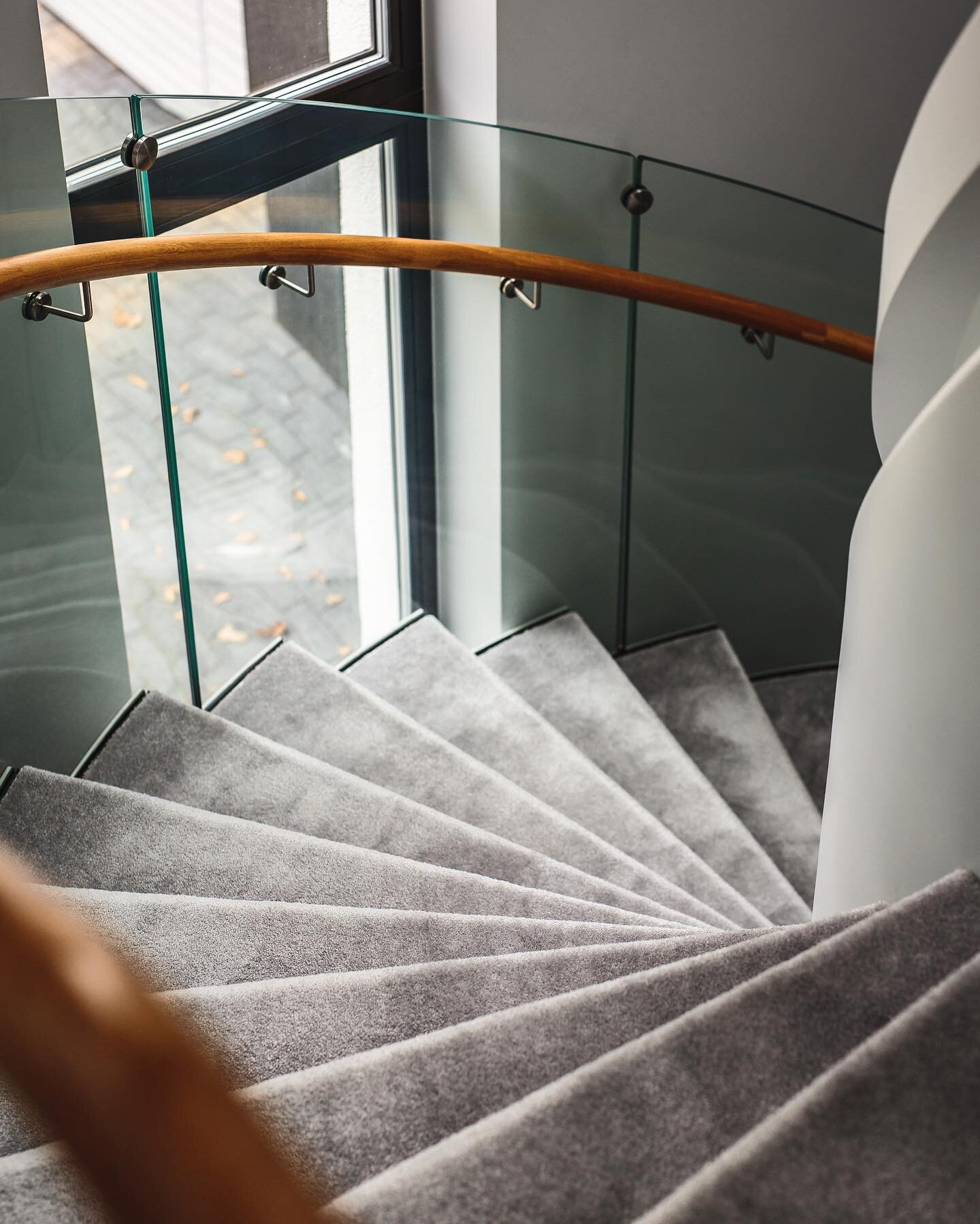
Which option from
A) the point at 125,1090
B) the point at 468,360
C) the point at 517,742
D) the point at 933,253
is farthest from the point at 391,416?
the point at 125,1090

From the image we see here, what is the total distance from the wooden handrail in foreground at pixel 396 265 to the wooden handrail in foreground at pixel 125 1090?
1.65 meters

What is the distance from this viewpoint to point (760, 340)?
336cm

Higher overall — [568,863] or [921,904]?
[921,904]

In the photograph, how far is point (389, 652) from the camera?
3.27 metres

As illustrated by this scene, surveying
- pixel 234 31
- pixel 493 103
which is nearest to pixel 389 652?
pixel 493 103

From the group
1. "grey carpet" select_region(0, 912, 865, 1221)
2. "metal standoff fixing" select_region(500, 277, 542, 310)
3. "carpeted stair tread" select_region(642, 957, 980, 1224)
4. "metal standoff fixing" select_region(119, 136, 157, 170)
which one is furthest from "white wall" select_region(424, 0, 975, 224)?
"carpeted stair tread" select_region(642, 957, 980, 1224)

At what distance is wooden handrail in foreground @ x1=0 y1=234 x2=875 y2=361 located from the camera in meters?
2.07

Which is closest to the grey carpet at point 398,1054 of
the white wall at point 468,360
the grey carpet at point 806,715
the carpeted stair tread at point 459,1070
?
the carpeted stair tread at point 459,1070

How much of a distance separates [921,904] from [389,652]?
195 centimetres

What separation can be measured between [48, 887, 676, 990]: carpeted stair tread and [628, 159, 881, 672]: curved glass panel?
5.75 feet

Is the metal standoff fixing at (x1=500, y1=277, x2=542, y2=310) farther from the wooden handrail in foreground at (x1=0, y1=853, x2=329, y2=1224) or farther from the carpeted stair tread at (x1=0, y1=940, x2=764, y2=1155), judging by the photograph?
the wooden handrail in foreground at (x1=0, y1=853, x2=329, y2=1224)

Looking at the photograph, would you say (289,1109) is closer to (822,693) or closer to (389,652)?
(389,652)

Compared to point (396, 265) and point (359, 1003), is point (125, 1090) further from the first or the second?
point (396, 265)

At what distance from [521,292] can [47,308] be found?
4.10ft
